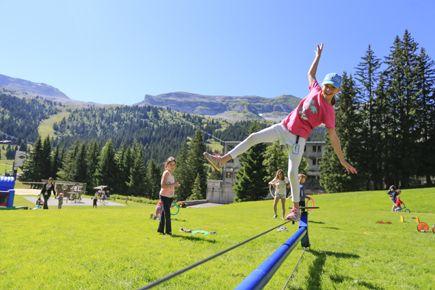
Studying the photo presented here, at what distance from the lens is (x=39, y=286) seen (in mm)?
5047

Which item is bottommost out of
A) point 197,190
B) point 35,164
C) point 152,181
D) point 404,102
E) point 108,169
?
point 197,190

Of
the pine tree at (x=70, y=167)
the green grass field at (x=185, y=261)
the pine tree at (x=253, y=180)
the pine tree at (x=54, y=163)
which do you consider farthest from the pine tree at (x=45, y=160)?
the green grass field at (x=185, y=261)

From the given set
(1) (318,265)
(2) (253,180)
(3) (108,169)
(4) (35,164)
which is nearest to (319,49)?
(1) (318,265)

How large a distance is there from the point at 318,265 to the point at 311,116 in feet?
9.04

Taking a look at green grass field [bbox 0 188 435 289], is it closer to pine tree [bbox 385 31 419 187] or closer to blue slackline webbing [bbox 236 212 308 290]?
blue slackline webbing [bbox 236 212 308 290]

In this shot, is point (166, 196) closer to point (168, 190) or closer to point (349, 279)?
point (168, 190)

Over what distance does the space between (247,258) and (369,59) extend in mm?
69468

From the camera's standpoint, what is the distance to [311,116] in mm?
6398

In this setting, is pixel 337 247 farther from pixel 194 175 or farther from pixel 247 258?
pixel 194 175

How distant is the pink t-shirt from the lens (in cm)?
639

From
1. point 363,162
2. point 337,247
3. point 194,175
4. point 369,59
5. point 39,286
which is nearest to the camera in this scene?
point 39,286

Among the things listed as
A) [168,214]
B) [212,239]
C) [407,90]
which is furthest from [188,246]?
[407,90]

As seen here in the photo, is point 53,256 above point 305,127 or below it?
A: below

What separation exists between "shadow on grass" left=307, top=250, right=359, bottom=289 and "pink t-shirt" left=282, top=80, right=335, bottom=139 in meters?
2.31
